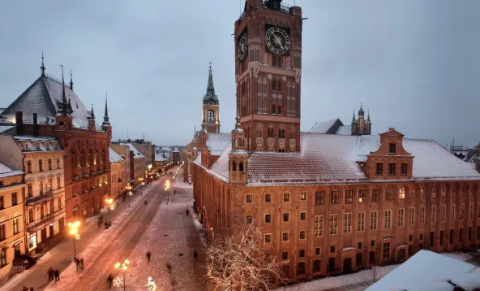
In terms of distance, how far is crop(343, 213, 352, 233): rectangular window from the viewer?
3199cm

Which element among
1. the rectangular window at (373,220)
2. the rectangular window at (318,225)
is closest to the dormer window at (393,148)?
the rectangular window at (373,220)

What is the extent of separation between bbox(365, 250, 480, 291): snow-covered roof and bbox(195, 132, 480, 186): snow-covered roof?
1701 cm

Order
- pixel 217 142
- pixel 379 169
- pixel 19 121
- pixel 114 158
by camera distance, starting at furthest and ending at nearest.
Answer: pixel 114 158 → pixel 217 142 → pixel 19 121 → pixel 379 169

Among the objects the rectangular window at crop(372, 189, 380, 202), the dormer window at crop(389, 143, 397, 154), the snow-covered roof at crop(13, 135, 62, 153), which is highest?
the snow-covered roof at crop(13, 135, 62, 153)

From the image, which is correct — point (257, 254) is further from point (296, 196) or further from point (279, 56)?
point (279, 56)

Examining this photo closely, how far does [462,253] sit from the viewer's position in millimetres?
36812

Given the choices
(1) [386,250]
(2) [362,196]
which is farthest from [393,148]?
(1) [386,250]

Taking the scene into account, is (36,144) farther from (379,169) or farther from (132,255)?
(379,169)

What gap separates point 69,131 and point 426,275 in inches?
1986

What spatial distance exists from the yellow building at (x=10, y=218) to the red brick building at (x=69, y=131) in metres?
12.1

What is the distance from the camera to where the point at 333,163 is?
34.5 meters

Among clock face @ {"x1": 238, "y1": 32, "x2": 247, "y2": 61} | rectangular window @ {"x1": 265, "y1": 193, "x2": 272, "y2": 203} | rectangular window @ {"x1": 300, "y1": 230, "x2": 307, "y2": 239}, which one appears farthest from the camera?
clock face @ {"x1": 238, "y1": 32, "x2": 247, "y2": 61}

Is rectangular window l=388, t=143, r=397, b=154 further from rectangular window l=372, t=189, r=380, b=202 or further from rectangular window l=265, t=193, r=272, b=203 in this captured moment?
rectangular window l=265, t=193, r=272, b=203

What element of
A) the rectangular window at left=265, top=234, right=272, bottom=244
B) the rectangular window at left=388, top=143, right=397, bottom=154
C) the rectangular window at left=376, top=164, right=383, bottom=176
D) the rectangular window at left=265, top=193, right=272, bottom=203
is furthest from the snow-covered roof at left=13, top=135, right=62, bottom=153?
the rectangular window at left=388, top=143, right=397, bottom=154
